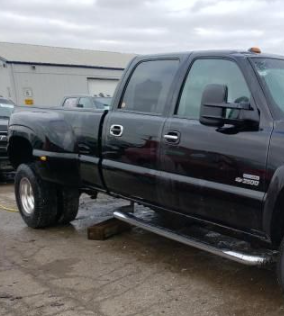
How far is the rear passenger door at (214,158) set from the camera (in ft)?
11.1

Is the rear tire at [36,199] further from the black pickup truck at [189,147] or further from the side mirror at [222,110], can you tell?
the side mirror at [222,110]

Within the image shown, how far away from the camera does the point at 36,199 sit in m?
5.61

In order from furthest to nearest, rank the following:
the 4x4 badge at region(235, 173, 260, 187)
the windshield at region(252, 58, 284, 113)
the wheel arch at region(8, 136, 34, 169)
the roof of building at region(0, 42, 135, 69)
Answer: the roof of building at region(0, 42, 135, 69) → the wheel arch at region(8, 136, 34, 169) → the windshield at region(252, 58, 284, 113) → the 4x4 badge at region(235, 173, 260, 187)

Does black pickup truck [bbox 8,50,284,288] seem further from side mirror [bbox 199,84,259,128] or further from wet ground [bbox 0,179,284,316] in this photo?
wet ground [bbox 0,179,284,316]

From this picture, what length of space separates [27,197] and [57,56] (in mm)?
27305

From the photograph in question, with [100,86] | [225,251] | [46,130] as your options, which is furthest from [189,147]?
[100,86]

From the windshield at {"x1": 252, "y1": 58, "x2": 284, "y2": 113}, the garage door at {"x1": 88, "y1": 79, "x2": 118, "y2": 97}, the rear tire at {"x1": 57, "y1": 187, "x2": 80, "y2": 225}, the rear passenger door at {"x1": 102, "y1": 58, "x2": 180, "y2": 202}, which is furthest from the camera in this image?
the garage door at {"x1": 88, "y1": 79, "x2": 118, "y2": 97}

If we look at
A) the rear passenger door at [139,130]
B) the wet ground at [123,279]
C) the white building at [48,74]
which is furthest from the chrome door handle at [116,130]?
the white building at [48,74]

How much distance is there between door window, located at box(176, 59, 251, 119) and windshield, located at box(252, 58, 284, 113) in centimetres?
15

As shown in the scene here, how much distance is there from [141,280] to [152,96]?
1.65 m

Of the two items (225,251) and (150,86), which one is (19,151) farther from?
(225,251)

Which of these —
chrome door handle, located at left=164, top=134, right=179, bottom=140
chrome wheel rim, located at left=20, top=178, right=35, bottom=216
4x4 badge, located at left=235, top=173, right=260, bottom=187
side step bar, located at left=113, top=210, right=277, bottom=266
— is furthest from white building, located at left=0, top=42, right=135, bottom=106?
4x4 badge, located at left=235, top=173, right=260, bottom=187

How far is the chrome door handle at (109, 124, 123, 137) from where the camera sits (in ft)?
14.6

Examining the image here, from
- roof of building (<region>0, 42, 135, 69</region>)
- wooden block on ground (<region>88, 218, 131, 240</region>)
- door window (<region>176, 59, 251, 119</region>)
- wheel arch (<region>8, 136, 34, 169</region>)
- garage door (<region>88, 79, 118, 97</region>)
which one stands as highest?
roof of building (<region>0, 42, 135, 69</region>)
